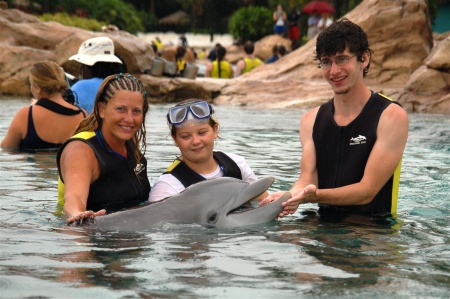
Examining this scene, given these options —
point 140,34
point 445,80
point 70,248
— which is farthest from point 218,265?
point 140,34

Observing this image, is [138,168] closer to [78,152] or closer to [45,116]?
[78,152]

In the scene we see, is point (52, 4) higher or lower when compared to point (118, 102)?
higher

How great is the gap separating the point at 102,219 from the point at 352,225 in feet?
5.50

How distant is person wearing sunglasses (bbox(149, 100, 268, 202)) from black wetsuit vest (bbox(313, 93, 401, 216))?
2.30 feet

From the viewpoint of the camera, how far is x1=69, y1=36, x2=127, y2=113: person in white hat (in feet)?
32.2

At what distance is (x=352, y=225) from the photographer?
597cm

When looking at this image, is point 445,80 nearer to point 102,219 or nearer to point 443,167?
point 443,167

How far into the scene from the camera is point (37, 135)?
9.91 m

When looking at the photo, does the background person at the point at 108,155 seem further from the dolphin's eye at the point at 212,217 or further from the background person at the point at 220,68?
the background person at the point at 220,68

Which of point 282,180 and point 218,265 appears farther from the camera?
point 282,180

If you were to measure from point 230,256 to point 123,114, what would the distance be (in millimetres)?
1363

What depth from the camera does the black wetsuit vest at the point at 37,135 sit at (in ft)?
32.0

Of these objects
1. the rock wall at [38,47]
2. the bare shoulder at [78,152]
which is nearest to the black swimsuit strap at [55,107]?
the bare shoulder at [78,152]

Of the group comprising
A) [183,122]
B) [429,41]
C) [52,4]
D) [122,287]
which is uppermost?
[52,4]
